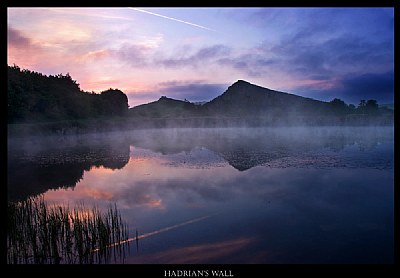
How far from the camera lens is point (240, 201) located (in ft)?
45.3

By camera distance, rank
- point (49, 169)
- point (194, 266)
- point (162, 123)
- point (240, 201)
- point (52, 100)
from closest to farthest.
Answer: point (194, 266), point (240, 201), point (49, 169), point (52, 100), point (162, 123)

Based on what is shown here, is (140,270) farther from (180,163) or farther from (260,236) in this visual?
(180,163)

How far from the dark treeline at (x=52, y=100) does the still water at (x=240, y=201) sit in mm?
28698

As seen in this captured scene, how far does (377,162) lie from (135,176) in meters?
17.6

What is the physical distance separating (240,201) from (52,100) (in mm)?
59402

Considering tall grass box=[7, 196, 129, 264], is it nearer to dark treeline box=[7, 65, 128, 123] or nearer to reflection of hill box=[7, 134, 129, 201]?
reflection of hill box=[7, 134, 129, 201]

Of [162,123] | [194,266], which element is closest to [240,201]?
[194,266]

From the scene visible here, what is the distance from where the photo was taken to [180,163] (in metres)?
24.7

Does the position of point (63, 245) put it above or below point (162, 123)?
below

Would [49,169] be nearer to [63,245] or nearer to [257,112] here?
[63,245]
